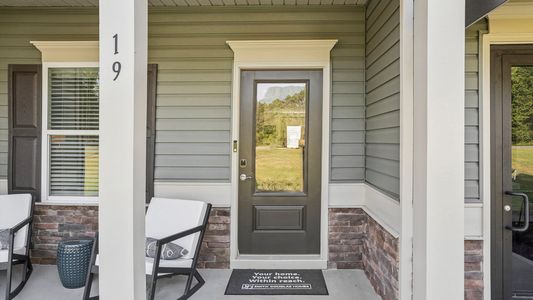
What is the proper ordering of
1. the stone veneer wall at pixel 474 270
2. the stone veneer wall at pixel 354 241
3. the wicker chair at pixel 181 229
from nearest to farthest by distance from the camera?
the stone veneer wall at pixel 474 270 → the wicker chair at pixel 181 229 → the stone veneer wall at pixel 354 241

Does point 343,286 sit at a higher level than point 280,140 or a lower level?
lower

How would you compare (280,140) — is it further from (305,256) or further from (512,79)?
(512,79)

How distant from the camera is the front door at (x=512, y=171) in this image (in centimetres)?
239

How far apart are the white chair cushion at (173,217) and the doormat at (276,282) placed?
2.09ft

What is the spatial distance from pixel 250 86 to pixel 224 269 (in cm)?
198

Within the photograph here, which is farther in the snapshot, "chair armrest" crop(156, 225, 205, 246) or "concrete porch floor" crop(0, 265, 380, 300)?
"concrete porch floor" crop(0, 265, 380, 300)

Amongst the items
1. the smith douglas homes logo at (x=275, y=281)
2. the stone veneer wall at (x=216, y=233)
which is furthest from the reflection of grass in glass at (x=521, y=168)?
the smith douglas homes logo at (x=275, y=281)

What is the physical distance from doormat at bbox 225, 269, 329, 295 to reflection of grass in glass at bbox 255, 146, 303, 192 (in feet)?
2.82

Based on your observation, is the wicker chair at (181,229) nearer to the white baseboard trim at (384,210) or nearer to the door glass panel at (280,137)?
the door glass panel at (280,137)

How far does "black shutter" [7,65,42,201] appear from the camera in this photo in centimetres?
344

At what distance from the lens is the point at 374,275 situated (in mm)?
2863

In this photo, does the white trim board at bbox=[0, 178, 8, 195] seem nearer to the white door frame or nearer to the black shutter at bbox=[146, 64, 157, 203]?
the black shutter at bbox=[146, 64, 157, 203]

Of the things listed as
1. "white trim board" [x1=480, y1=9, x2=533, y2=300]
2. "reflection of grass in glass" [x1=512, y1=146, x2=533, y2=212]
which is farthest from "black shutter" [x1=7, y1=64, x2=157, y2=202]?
"reflection of grass in glass" [x1=512, y1=146, x2=533, y2=212]

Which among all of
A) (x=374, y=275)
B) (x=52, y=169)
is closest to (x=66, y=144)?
(x=52, y=169)
